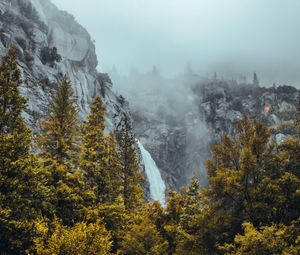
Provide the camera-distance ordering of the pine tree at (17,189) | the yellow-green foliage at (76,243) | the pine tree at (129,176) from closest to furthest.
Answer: the yellow-green foliage at (76,243)
the pine tree at (17,189)
the pine tree at (129,176)

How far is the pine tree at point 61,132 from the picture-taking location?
100 feet

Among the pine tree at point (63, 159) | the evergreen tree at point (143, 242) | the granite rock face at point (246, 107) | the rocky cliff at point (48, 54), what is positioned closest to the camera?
the pine tree at point (63, 159)

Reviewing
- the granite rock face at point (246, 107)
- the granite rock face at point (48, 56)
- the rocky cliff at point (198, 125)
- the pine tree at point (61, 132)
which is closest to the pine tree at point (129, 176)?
the pine tree at point (61, 132)

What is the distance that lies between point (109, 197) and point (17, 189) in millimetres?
11488

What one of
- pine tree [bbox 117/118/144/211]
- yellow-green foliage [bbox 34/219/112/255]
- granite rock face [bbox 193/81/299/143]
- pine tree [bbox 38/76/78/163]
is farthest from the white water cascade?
yellow-green foliage [bbox 34/219/112/255]

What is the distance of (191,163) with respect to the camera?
167375 millimetres

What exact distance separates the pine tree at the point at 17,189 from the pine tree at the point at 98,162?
287 inches

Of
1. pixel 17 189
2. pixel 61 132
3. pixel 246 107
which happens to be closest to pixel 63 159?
pixel 61 132

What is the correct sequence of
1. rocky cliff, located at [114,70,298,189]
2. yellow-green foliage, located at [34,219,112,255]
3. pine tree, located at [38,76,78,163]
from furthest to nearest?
rocky cliff, located at [114,70,298,189] → pine tree, located at [38,76,78,163] → yellow-green foliage, located at [34,219,112,255]

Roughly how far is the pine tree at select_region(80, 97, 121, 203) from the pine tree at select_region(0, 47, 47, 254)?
729cm

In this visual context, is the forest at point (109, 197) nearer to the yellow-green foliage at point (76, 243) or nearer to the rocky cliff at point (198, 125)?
the yellow-green foliage at point (76, 243)

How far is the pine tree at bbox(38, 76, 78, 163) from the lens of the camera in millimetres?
30594

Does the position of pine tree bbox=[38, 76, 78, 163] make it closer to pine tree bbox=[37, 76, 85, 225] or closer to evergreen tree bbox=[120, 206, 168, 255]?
pine tree bbox=[37, 76, 85, 225]

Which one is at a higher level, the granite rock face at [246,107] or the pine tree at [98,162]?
the granite rock face at [246,107]
